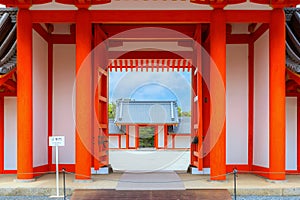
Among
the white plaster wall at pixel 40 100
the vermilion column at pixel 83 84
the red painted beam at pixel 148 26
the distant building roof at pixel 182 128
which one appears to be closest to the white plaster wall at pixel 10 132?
the white plaster wall at pixel 40 100

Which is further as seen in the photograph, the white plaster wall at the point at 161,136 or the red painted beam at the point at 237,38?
the white plaster wall at the point at 161,136

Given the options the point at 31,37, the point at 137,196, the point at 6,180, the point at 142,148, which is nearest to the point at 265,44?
the point at 137,196

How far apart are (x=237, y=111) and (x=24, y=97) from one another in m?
4.13

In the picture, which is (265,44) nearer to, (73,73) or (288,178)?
(288,178)

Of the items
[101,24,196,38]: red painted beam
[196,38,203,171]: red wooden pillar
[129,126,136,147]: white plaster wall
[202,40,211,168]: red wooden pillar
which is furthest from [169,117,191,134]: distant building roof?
[196,38,203,171]: red wooden pillar

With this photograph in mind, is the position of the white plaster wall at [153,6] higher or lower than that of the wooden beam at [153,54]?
higher

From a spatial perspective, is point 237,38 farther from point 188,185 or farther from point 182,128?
point 182,128

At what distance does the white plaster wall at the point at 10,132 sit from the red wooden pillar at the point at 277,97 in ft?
15.7

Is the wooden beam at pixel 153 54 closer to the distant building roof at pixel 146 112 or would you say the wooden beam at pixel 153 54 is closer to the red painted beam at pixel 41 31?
the red painted beam at pixel 41 31

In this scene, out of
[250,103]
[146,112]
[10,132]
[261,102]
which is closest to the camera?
[261,102]

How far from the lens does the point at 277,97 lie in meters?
6.27

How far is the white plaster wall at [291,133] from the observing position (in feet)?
24.0

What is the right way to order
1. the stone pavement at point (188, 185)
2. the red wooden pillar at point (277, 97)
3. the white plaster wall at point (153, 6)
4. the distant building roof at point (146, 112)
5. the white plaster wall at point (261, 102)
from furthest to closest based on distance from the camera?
the distant building roof at point (146, 112) < the white plaster wall at point (261, 102) < the white plaster wall at point (153, 6) < the red wooden pillar at point (277, 97) < the stone pavement at point (188, 185)

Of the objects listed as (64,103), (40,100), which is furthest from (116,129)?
(40,100)
